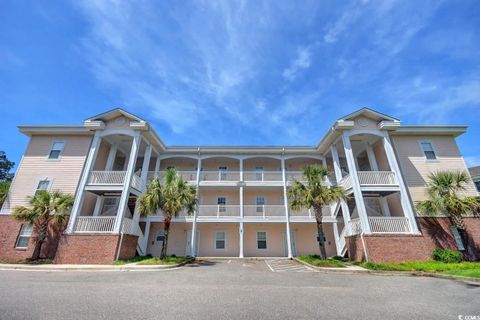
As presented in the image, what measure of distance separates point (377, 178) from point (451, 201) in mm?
4037

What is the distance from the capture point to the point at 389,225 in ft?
44.7

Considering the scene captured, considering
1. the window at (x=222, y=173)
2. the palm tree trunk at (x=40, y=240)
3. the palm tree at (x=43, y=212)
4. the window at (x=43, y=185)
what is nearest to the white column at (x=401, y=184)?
the window at (x=222, y=173)

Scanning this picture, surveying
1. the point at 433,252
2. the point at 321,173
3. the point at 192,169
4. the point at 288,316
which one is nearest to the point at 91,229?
the point at 192,169

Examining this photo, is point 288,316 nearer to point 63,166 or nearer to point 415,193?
point 415,193

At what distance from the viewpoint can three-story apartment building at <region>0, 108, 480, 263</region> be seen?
1341 cm

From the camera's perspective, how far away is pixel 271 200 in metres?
19.9

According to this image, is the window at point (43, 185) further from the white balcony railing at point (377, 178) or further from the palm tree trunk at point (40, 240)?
the white balcony railing at point (377, 178)

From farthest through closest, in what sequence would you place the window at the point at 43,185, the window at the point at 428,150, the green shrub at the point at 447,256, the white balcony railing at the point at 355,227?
the window at the point at 428,150 < the window at the point at 43,185 < the white balcony railing at the point at 355,227 < the green shrub at the point at 447,256

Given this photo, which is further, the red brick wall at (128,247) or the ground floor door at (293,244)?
the ground floor door at (293,244)

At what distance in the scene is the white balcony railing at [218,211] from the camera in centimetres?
1773

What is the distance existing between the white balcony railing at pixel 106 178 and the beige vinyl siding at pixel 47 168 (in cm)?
186

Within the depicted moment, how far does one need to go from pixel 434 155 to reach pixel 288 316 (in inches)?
729

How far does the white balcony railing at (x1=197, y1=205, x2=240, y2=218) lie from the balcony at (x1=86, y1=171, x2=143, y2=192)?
5.33 metres

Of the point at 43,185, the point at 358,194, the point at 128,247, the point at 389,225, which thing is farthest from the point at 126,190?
the point at 389,225
